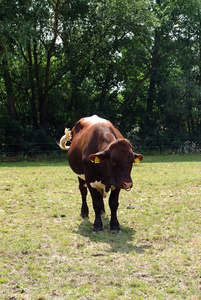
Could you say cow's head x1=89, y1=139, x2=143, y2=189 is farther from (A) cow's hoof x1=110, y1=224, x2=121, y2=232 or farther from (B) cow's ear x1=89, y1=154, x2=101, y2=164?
(A) cow's hoof x1=110, y1=224, x2=121, y2=232

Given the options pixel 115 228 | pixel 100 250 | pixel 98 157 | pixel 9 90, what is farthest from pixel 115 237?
pixel 9 90

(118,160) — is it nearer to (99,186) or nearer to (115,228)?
(99,186)

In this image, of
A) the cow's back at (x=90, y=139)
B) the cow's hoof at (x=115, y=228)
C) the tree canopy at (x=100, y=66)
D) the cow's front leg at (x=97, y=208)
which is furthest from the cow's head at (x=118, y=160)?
the tree canopy at (x=100, y=66)

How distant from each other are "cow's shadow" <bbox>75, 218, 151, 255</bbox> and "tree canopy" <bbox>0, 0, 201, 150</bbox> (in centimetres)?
1353

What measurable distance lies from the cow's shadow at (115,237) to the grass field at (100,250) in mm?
13

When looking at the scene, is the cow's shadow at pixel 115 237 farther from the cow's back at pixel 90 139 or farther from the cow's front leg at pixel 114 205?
the cow's back at pixel 90 139

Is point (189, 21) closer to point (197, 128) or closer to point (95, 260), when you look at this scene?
point (197, 128)

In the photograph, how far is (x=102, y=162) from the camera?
571cm

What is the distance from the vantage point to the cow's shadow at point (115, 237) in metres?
5.17

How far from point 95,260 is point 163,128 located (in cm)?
2280

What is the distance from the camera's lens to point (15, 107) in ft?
76.9

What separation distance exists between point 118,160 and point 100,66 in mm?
20564

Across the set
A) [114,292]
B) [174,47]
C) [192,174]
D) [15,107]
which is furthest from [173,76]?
[114,292]

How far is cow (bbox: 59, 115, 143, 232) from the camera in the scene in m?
5.38
